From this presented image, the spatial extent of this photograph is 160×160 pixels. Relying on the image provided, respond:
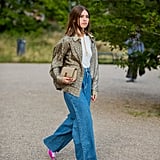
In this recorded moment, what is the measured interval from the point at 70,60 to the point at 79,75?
19 cm

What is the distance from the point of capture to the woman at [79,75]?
18.7 feet

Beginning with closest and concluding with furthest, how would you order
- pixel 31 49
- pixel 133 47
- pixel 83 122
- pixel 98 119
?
pixel 83 122, pixel 98 119, pixel 133 47, pixel 31 49

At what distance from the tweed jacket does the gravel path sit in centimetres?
121

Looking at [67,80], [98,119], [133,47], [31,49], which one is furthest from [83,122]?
[31,49]

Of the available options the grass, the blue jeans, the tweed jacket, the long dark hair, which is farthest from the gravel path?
the grass

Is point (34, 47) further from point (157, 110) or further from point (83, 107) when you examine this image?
point (83, 107)

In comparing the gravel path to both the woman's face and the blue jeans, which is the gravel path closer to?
the blue jeans

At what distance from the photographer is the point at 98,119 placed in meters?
9.81

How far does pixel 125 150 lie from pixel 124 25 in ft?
12.3

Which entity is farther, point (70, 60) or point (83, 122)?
point (70, 60)

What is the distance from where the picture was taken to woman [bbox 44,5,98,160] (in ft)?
18.7

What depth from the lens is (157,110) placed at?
11188 millimetres

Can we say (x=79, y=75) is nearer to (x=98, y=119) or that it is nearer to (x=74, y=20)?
(x=74, y=20)

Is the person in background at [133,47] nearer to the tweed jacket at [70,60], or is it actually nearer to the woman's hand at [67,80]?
the tweed jacket at [70,60]
